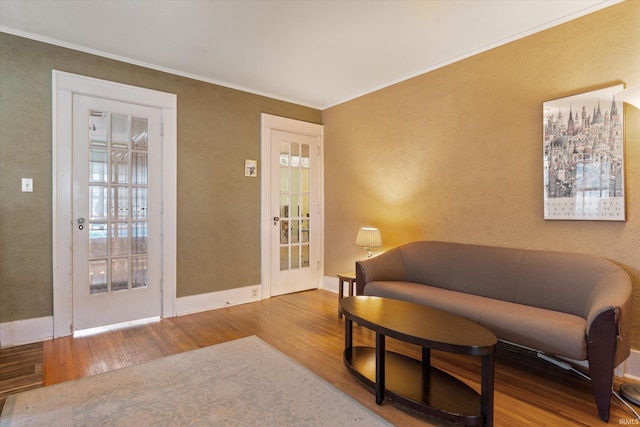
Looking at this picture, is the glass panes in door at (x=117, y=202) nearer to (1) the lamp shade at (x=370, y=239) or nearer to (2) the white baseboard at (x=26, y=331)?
(2) the white baseboard at (x=26, y=331)

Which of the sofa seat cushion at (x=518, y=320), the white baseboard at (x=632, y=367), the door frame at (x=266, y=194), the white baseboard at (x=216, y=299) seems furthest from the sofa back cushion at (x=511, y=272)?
the white baseboard at (x=216, y=299)

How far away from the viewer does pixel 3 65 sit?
2.76 m

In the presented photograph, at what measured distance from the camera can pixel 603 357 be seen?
6.06ft

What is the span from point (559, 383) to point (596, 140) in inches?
68.7

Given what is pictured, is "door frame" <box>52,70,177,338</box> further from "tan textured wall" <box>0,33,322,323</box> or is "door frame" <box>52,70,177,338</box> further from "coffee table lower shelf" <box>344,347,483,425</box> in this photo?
"coffee table lower shelf" <box>344,347,483,425</box>

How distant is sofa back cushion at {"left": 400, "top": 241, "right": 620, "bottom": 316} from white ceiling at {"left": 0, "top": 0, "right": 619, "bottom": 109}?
1856 mm

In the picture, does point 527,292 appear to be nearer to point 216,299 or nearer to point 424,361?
point 424,361

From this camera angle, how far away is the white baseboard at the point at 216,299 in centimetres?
364

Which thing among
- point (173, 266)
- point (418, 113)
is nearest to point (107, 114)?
point (173, 266)

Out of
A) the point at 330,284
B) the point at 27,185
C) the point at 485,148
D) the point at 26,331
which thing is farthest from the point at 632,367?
the point at 27,185

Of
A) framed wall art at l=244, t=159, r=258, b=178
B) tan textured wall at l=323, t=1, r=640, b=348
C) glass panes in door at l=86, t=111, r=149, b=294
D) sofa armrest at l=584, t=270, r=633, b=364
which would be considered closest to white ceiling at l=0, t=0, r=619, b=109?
tan textured wall at l=323, t=1, r=640, b=348

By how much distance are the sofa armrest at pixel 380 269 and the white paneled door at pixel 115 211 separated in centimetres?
212

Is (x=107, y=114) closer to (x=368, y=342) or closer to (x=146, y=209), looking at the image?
(x=146, y=209)

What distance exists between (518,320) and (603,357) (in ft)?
1.48
